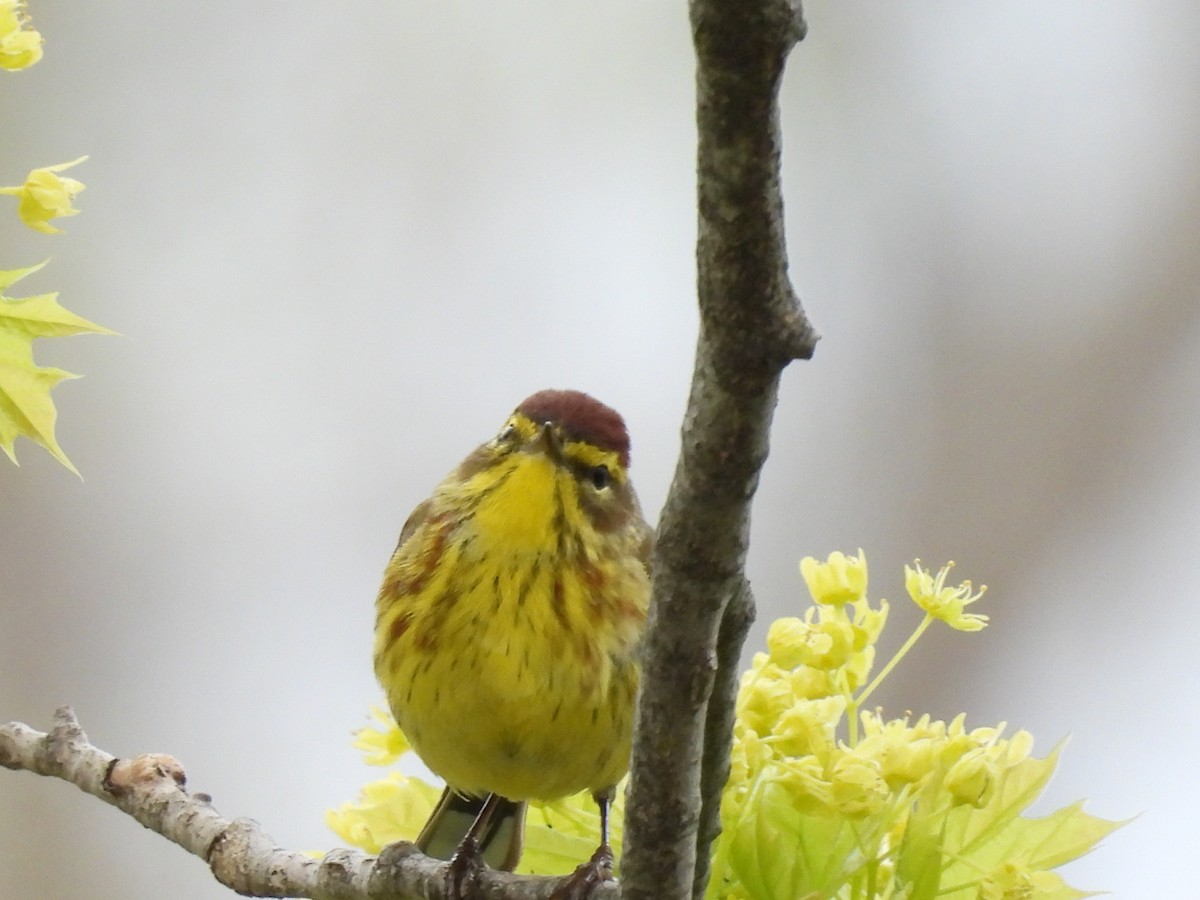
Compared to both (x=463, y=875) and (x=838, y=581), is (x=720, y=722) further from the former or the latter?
(x=463, y=875)

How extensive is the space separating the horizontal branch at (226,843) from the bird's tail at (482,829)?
27 cm

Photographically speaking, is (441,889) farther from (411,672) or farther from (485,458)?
(485,458)

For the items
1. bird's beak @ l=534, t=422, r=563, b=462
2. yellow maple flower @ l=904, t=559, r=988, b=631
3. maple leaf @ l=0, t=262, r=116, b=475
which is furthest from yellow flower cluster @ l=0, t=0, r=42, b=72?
yellow maple flower @ l=904, t=559, r=988, b=631

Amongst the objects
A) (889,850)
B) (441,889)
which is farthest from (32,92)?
(889,850)

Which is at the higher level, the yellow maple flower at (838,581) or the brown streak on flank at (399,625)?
the brown streak on flank at (399,625)

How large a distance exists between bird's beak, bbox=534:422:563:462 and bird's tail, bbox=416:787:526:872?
55 centimetres

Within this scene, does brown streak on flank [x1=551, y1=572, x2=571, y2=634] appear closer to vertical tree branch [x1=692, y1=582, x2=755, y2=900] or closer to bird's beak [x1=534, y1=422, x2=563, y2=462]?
bird's beak [x1=534, y1=422, x2=563, y2=462]

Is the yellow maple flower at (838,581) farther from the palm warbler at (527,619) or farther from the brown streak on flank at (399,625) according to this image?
the brown streak on flank at (399,625)

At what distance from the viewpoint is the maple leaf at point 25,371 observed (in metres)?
1.75

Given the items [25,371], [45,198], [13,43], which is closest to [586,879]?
[25,371]

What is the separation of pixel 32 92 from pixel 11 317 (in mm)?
4599

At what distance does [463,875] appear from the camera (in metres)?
1.97

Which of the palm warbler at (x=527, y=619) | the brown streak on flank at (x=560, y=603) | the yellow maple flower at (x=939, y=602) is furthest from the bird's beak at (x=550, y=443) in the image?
the yellow maple flower at (x=939, y=602)

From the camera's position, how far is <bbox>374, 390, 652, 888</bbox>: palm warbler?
2.20 meters
